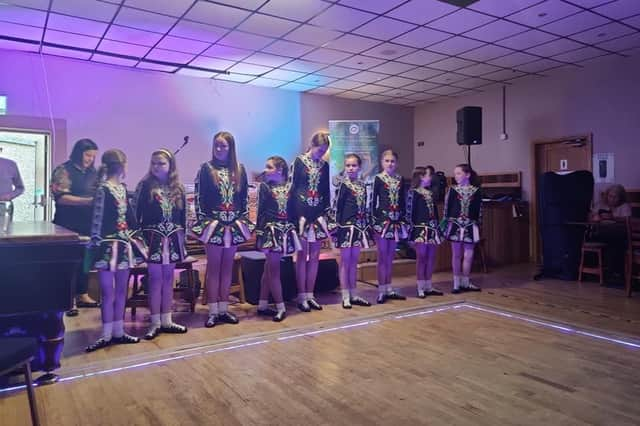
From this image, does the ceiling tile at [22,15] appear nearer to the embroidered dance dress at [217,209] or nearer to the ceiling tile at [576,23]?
the embroidered dance dress at [217,209]

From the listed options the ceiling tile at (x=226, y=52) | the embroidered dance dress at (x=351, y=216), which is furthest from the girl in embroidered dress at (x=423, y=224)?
the ceiling tile at (x=226, y=52)

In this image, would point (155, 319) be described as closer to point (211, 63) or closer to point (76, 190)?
point (76, 190)

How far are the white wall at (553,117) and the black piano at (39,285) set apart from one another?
235 inches

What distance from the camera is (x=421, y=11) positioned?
423cm

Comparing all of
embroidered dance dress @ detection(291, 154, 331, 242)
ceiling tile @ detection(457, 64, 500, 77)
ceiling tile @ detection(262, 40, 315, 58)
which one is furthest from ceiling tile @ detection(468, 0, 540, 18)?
embroidered dance dress @ detection(291, 154, 331, 242)

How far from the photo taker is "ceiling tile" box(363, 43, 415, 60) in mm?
5188

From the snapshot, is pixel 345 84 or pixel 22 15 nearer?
pixel 22 15

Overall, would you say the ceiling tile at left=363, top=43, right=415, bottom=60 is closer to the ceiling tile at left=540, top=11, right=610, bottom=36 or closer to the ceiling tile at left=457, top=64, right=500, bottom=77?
the ceiling tile at left=457, top=64, right=500, bottom=77

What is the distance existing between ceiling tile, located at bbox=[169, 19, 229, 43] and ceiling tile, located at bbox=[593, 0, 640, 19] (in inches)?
138

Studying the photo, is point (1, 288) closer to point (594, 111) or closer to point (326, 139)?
point (326, 139)

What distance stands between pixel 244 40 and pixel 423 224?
2689 mm

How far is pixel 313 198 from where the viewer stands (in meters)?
3.65

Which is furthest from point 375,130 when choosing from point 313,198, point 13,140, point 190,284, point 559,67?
point 13,140

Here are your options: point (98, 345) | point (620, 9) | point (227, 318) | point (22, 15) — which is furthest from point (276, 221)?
point (620, 9)
